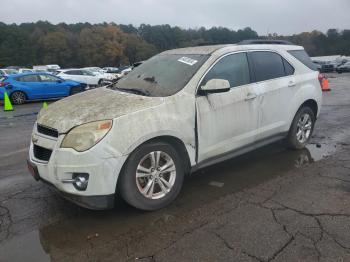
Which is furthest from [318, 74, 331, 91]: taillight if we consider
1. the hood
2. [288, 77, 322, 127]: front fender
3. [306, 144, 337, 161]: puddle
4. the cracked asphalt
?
the hood

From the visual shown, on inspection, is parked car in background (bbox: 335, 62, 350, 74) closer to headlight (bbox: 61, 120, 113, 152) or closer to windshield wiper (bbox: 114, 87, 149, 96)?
windshield wiper (bbox: 114, 87, 149, 96)

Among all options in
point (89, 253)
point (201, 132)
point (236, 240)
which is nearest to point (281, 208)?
point (236, 240)

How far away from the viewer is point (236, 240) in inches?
136

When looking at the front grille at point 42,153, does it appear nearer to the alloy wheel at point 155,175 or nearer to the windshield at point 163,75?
the alloy wheel at point 155,175

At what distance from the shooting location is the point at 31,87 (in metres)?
17.9

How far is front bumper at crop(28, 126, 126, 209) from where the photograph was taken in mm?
3678

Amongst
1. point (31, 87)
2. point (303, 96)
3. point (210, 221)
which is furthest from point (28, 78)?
point (210, 221)

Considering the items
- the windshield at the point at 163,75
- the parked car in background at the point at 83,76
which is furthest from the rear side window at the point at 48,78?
the windshield at the point at 163,75

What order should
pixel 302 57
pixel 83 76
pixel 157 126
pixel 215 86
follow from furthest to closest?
pixel 83 76 → pixel 302 57 → pixel 215 86 → pixel 157 126

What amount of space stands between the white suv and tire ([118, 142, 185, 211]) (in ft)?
0.04

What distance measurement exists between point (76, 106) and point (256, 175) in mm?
2577

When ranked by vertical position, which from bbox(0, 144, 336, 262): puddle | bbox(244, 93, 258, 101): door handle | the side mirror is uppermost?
the side mirror

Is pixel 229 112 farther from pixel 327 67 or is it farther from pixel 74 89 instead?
pixel 327 67

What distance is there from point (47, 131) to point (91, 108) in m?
0.52
